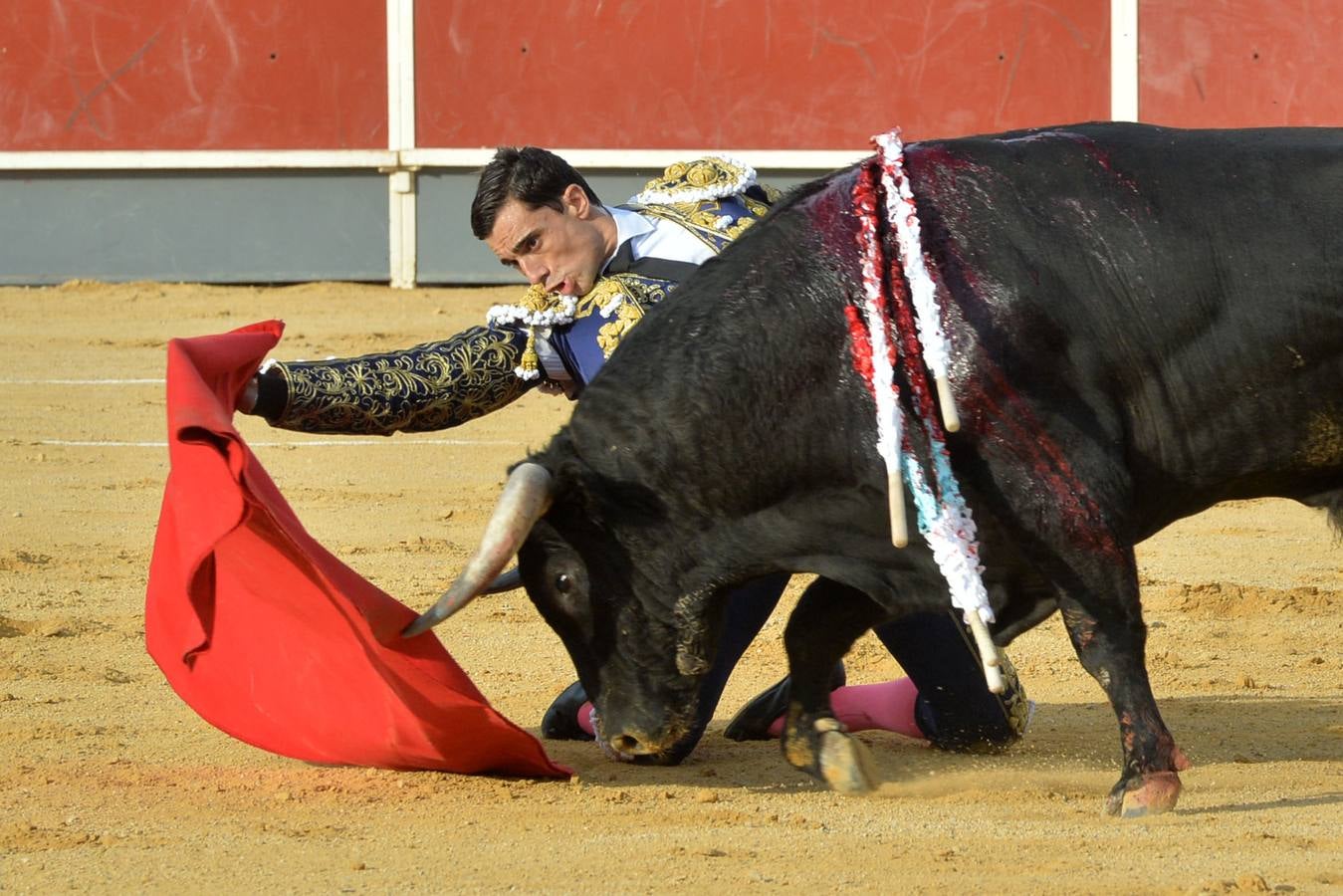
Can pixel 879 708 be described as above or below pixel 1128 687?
below

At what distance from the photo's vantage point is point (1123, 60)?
10.1 metres

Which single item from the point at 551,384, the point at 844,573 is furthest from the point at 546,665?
the point at 844,573

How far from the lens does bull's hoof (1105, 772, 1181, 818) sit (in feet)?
10.6

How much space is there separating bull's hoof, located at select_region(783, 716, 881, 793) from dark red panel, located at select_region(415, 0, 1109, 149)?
693 centimetres

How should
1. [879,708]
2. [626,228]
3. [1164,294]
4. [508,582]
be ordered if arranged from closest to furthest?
[1164,294] < [508,582] < [626,228] < [879,708]

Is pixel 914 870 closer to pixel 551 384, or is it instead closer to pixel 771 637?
pixel 551 384

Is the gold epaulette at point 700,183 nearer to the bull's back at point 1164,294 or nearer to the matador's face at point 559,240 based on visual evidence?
the matador's face at point 559,240

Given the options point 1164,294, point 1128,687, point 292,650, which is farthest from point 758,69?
point 1128,687

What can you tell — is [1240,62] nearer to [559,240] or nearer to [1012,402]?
[559,240]

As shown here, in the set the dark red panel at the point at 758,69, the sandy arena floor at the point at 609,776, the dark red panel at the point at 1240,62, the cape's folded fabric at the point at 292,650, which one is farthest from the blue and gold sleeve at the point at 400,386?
the dark red panel at the point at 1240,62

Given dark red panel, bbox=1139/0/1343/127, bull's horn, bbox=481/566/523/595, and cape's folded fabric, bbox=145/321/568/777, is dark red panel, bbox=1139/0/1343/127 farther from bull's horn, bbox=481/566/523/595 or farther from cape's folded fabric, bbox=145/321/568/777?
cape's folded fabric, bbox=145/321/568/777

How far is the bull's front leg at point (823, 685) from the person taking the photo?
3557 millimetres

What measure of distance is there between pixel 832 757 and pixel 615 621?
46cm

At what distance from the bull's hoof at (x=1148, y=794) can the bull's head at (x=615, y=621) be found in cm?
75
